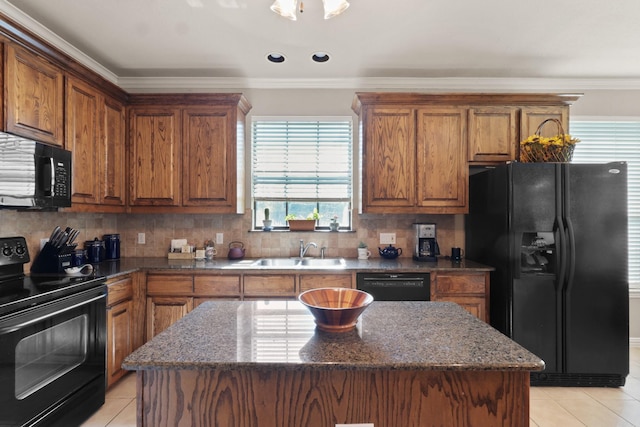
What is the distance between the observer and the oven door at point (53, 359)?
164cm

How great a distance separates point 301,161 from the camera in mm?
3568

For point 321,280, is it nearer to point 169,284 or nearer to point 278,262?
point 278,262

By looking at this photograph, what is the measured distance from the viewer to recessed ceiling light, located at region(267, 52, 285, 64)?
9.74 ft

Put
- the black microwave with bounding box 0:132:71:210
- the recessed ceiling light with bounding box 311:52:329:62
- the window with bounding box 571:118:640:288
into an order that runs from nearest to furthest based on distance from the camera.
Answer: the black microwave with bounding box 0:132:71:210 → the recessed ceiling light with bounding box 311:52:329:62 → the window with bounding box 571:118:640:288

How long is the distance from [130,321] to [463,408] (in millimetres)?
2587

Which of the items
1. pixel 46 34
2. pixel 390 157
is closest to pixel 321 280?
pixel 390 157

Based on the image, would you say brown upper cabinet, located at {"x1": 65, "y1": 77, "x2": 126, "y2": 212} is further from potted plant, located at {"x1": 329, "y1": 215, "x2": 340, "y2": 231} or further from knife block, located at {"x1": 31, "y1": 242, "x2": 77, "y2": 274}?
potted plant, located at {"x1": 329, "y1": 215, "x2": 340, "y2": 231}

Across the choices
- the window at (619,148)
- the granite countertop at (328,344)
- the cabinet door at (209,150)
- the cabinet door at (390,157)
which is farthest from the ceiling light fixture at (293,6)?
the window at (619,148)

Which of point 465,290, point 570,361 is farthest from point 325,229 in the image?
point 570,361

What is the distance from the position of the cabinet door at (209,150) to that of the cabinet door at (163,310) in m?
0.98

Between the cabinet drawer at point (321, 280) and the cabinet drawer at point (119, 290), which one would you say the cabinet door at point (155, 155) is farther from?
the cabinet drawer at point (321, 280)

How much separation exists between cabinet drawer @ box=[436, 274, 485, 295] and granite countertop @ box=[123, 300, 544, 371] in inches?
51.3

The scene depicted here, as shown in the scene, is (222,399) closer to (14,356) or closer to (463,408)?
(463,408)

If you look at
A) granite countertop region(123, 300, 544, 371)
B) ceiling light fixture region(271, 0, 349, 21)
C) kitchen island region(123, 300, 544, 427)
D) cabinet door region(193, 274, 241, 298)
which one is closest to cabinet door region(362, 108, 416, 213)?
cabinet door region(193, 274, 241, 298)
